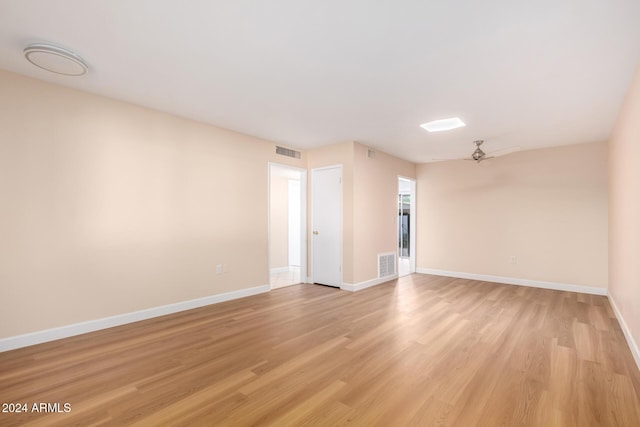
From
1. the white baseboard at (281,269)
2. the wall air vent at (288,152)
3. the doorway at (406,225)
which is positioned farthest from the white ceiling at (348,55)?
the white baseboard at (281,269)

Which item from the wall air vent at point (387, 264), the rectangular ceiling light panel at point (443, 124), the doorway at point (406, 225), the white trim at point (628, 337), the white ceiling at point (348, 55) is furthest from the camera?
the doorway at point (406, 225)

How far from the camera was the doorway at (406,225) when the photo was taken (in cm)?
709

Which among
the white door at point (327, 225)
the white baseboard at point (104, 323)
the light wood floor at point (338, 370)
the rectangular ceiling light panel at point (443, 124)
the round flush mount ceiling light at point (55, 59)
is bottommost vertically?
the light wood floor at point (338, 370)

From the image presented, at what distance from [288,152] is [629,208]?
4.66 meters

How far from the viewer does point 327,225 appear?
18.1 ft

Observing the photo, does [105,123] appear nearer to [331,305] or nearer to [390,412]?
[331,305]

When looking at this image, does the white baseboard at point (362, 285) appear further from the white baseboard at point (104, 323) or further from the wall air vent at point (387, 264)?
the white baseboard at point (104, 323)

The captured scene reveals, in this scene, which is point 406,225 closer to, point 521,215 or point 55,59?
point 521,215

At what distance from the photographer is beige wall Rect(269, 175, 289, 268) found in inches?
272

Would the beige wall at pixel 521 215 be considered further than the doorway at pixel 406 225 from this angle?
No

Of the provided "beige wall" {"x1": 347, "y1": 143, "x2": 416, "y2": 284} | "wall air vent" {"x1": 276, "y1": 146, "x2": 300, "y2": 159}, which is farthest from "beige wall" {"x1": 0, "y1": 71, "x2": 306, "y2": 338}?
"beige wall" {"x1": 347, "y1": 143, "x2": 416, "y2": 284}

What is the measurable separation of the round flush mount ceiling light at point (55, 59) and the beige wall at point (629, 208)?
4910 millimetres

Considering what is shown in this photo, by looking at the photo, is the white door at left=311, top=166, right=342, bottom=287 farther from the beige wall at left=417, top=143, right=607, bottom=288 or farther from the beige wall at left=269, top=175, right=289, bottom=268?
the beige wall at left=417, top=143, right=607, bottom=288

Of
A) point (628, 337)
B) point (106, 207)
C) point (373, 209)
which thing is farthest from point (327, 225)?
point (628, 337)
